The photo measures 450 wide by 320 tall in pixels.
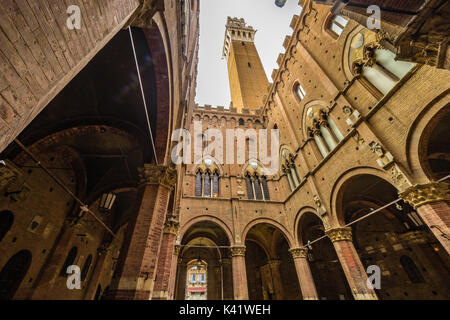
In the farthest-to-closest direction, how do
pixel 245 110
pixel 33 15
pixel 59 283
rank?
pixel 245 110, pixel 59 283, pixel 33 15

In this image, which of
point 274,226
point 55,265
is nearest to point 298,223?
point 274,226

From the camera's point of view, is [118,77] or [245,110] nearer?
[118,77]

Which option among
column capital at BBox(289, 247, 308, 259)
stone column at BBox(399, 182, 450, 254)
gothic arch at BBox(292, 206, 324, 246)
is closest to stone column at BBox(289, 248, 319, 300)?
column capital at BBox(289, 247, 308, 259)

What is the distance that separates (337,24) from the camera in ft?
30.5

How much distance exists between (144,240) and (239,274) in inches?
297

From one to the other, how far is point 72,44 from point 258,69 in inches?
1075

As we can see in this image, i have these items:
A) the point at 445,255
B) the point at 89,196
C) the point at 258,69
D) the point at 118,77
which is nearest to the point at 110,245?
the point at 89,196

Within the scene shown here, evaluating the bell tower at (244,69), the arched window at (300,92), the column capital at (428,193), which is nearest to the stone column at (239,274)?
the column capital at (428,193)

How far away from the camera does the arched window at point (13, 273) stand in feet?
19.1

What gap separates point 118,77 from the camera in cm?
564

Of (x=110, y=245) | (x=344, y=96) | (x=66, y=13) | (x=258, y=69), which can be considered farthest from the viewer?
(x=258, y=69)

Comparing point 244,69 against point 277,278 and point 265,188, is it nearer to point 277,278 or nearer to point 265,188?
point 265,188

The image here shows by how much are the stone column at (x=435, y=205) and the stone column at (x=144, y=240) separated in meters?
6.91
